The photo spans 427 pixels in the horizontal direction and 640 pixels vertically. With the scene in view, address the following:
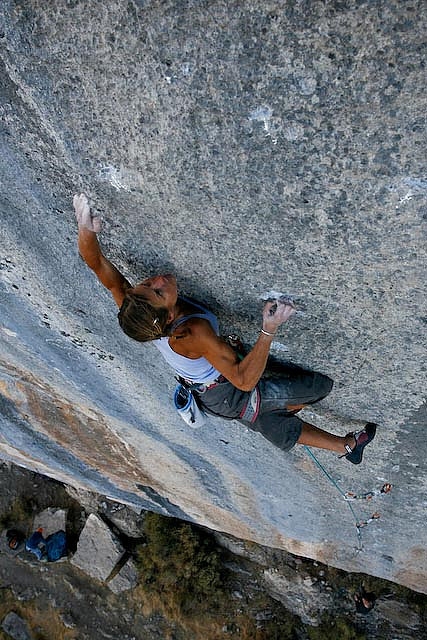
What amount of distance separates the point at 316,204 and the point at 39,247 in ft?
3.95

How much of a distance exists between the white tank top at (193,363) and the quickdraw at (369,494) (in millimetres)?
1188

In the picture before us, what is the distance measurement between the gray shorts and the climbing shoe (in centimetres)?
25

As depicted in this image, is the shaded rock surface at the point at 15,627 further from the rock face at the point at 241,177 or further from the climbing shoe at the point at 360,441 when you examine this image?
the climbing shoe at the point at 360,441

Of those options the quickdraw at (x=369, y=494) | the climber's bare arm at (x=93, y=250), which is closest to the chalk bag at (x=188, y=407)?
the climber's bare arm at (x=93, y=250)

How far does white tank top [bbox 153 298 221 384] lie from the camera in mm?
1783

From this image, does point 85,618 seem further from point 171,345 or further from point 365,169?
point 365,169

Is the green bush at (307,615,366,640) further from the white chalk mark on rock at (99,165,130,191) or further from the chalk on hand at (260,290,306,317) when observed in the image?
the white chalk mark on rock at (99,165,130,191)

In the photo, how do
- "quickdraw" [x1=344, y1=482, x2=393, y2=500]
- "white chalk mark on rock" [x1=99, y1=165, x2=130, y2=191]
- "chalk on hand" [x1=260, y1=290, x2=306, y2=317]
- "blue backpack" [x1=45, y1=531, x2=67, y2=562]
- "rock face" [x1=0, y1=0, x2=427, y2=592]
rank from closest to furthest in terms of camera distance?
"rock face" [x1=0, y1=0, x2=427, y2=592]
"white chalk mark on rock" [x1=99, y1=165, x2=130, y2=191]
"chalk on hand" [x1=260, y1=290, x2=306, y2=317]
"quickdraw" [x1=344, y1=482, x2=393, y2=500]
"blue backpack" [x1=45, y1=531, x2=67, y2=562]

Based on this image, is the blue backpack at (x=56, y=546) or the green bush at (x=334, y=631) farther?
the blue backpack at (x=56, y=546)

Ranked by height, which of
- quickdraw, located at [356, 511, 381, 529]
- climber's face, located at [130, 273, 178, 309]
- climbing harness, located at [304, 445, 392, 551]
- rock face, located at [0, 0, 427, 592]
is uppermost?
quickdraw, located at [356, 511, 381, 529]

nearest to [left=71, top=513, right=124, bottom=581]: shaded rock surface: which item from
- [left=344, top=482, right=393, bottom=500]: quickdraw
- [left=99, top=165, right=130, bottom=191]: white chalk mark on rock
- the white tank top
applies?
[left=344, top=482, right=393, bottom=500]: quickdraw

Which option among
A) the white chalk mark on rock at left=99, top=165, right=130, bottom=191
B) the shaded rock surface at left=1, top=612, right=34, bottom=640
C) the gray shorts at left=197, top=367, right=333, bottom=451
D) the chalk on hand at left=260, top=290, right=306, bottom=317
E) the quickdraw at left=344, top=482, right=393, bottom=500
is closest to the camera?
the white chalk mark on rock at left=99, top=165, right=130, bottom=191

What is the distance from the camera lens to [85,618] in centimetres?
588

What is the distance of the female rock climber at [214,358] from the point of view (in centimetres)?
158
